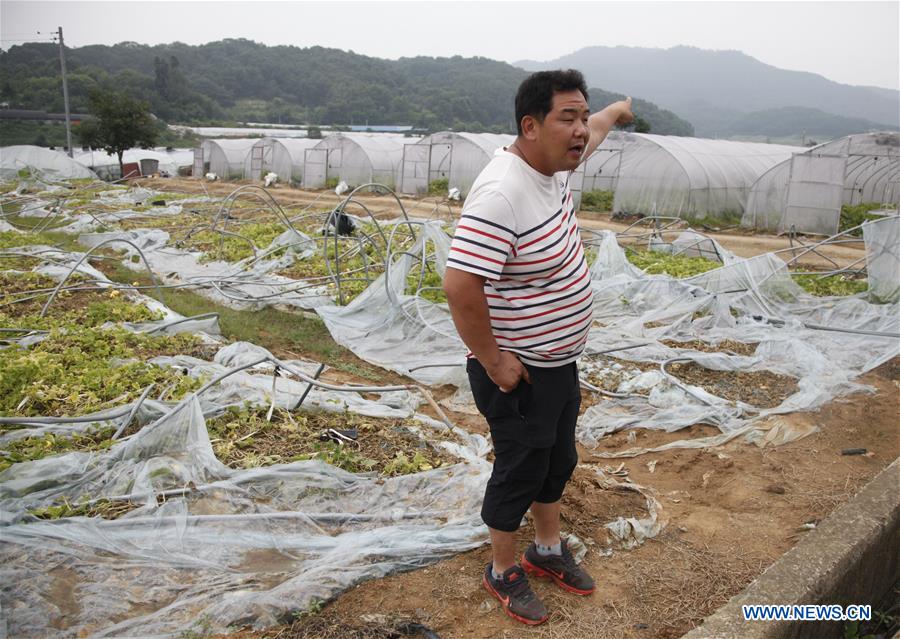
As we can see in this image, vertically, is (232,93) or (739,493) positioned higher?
(232,93)

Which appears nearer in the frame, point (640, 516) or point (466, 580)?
point (466, 580)

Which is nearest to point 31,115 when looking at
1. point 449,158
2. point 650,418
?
point 449,158

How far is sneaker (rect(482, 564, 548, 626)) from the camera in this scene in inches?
91.0

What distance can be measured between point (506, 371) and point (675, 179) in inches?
635

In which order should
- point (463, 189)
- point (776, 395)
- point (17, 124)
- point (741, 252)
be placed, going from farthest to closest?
point (17, 124)
point (463, 189)
point (741, 252)
point (776, 395)

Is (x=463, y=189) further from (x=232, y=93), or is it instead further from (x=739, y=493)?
(x=232, y=93)

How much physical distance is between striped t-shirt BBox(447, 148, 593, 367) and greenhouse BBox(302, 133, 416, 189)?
73.3ft

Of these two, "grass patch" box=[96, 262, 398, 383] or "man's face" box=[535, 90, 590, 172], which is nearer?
"man's face" box=[535, 90, 590, 172]

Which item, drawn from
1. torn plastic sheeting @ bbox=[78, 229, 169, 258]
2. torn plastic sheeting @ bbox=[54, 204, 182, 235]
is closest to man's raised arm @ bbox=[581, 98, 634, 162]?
torn plastic sheeting @ bbox=[78, 229, 169, 258]

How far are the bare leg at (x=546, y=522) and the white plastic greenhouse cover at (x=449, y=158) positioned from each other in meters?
18.5

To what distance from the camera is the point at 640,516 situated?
123 inches

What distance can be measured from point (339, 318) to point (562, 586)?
14.5 ft

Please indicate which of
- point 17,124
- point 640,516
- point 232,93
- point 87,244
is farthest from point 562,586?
point 232,93

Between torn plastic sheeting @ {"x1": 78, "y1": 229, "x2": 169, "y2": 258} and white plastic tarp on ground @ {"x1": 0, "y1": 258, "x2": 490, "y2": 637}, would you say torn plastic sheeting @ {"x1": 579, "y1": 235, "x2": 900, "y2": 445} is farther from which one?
torn plastic sheeting @ {"x1": 78, "y1": 229, "x2": 169, "y2": 258}
